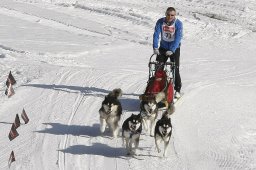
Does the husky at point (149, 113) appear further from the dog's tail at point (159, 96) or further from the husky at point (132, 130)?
the husky at point (132, 130)

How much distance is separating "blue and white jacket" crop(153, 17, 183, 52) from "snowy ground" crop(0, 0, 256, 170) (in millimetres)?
1338

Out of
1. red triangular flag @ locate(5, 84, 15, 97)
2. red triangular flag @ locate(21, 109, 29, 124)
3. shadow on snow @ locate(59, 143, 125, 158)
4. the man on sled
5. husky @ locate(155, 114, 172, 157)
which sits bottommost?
shadow on snow @ locate(59, 143, 125, 158)

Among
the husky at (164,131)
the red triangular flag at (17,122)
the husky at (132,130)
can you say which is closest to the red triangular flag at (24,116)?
the red triangular flag at (17,122)

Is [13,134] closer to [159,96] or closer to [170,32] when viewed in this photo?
[159,96]

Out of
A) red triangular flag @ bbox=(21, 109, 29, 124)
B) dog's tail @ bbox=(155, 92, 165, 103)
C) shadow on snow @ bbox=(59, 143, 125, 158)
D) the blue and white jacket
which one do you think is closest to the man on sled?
the blue and white jacket

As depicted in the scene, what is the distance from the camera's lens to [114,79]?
12484mm

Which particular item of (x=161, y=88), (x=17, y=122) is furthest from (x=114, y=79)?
(x=17, y=122)

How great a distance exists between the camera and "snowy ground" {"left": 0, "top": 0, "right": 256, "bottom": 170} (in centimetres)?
855

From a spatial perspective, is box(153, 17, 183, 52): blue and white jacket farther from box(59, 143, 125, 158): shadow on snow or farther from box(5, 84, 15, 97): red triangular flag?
box(5, 84, 15, 97): red triangular flag

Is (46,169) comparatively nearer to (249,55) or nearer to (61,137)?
(61,137)

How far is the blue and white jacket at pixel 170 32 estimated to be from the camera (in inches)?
399

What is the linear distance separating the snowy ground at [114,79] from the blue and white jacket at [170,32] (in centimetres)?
134

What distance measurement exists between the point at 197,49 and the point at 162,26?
6173 mm

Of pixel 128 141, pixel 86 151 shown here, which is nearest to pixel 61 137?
pixel 86 151
